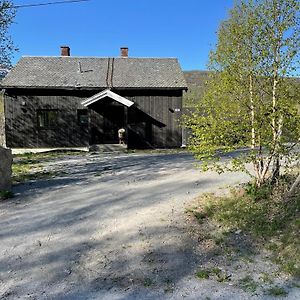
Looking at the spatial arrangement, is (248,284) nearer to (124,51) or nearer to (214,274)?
(214,274)

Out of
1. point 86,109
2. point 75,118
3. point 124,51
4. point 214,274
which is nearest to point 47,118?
point 75,118

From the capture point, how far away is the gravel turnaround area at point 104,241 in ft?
13.3

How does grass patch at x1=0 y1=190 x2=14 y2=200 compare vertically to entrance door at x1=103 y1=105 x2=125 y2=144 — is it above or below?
below

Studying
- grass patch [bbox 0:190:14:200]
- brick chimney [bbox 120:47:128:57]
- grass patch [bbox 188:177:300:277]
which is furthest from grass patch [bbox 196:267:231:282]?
brick chimney [bbox 120:47:128:57]

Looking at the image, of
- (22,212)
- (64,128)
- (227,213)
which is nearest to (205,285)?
(227,213)

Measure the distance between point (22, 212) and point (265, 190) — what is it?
5.09 m

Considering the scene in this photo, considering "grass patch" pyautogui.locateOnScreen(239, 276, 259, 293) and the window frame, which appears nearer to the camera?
"grass patch" pyautogui.locateOnScreen(239, 276, 259, 293)

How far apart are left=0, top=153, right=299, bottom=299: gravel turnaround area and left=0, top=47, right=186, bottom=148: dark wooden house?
32.5 ft

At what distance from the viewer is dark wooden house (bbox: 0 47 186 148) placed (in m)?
18.5

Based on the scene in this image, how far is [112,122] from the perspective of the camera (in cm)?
1916

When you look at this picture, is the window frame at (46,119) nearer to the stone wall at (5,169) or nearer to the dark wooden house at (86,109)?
the dark wooden house at (86,109)

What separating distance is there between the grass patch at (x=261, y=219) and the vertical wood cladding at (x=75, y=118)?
12115 millimetres

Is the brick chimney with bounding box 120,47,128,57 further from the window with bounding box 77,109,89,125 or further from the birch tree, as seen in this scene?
the birch tree

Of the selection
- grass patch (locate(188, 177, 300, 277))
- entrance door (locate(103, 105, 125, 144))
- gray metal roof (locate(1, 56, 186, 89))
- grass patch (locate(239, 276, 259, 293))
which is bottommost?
grass patch (locate(239, 276, 259, 293))
